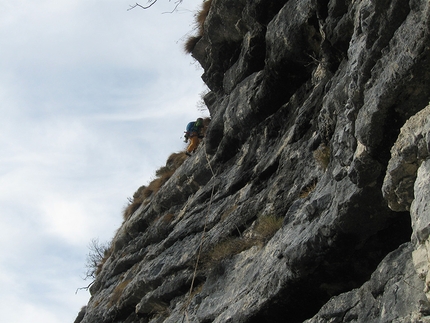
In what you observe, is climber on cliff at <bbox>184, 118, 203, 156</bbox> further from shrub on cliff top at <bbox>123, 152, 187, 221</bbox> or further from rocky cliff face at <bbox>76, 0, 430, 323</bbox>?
rocky cliff face at <bbox>76, 0, 430, 323</bbox>

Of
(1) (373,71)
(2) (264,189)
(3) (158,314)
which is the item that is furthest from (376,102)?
(3) (158,314)

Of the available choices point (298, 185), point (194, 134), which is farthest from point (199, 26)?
point (298, 185)

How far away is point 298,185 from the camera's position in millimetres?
8008

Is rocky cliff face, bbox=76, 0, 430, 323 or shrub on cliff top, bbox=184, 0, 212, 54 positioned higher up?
shrub on cliff top, bbox=184, 0, 212, 54

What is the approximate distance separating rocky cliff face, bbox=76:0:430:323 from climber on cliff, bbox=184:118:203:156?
1533 millimetres

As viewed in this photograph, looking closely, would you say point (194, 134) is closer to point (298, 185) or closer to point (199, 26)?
point (199, 26)

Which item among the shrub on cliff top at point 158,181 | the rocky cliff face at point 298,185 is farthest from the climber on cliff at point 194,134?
the rocky cliff face at point 298,185

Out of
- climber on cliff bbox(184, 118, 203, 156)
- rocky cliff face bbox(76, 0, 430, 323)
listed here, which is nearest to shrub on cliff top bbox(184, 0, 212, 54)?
rocky cliff face bbox(76, 0, 430, 323)

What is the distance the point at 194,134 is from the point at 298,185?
27.3 feet

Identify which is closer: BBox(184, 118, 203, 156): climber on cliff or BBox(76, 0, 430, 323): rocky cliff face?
BBox(76, 0, 430, 323): rocky cliff face

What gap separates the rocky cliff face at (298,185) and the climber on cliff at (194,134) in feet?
5.03

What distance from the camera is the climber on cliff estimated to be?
50.8 ft

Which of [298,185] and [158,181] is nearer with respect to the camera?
[298,185]

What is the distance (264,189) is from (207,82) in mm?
5737
